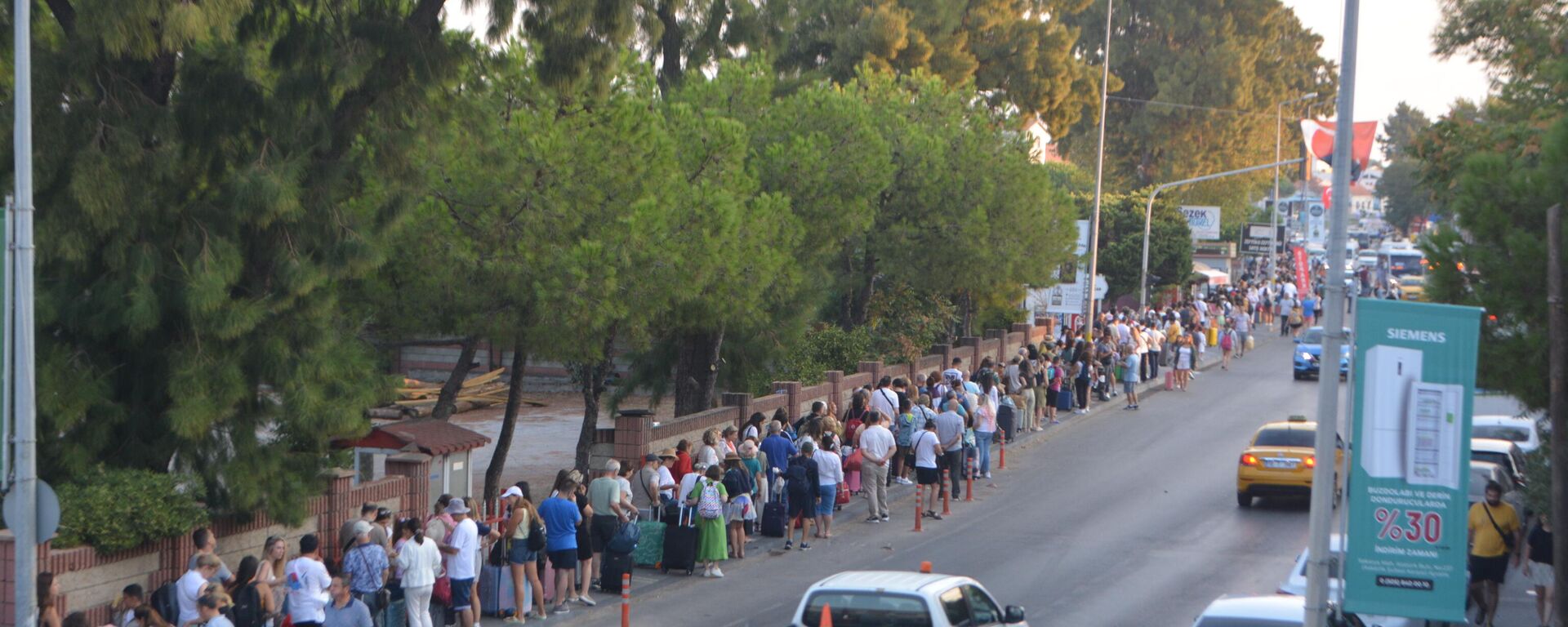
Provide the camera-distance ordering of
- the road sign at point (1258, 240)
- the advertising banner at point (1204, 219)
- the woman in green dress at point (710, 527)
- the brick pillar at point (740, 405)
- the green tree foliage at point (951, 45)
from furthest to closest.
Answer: the road sign at point (1258, 240), the advertising banner at point (1204, 219), the green tree foliage at point (951, 45), the brick pillar at point (740, 405), the woman in green dress at point (710, 527)

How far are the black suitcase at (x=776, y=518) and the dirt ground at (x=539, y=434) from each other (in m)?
5.12

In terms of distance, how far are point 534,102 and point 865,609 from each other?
10.3 metres

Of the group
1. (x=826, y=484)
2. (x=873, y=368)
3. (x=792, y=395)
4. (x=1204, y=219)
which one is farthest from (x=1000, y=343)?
(x=1204, y=219)

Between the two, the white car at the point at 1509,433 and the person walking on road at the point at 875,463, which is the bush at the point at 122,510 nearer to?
the person walking on road at the point at 875,463

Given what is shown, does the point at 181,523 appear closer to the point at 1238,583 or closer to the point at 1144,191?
the point at 1238,583

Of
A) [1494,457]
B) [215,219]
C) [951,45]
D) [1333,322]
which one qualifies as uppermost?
[951,45]

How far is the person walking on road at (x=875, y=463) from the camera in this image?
21.5 m

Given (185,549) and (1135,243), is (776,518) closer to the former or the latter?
(185,549)

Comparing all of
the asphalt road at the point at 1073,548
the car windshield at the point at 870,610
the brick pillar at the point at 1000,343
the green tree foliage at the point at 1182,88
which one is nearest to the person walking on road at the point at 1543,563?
the asphalt road at the point at 1073,548

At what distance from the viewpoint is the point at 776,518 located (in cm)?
2033

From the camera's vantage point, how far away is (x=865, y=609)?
37.5ft

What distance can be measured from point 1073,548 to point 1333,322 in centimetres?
834

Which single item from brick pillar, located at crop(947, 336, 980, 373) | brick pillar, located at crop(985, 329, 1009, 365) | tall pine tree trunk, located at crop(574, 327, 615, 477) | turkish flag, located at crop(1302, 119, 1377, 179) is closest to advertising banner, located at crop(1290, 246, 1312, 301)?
turkish flag, located at crop(1302, 119, 1377, 179)

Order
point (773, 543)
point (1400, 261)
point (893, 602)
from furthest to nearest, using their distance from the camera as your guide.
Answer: point (1400, 261) < point (773, 543) < point (893, 602)
